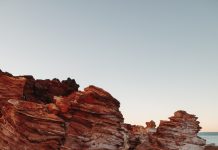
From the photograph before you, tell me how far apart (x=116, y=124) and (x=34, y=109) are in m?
6.84

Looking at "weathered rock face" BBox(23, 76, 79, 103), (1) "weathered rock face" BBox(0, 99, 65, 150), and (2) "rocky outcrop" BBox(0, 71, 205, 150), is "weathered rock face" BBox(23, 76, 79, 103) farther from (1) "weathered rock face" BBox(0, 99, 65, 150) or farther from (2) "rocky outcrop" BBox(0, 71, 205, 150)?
(1) "weathered rock face" BBox(0, 99, 65, 150)

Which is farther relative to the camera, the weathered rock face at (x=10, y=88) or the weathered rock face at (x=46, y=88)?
the weathered rock face at (x=46, y=88)

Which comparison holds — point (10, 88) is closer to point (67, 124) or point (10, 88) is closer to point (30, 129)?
point (30, 129)

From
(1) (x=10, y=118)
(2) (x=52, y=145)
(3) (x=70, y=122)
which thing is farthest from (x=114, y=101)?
(1) (x=10, y=118)

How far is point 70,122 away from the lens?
28203mm

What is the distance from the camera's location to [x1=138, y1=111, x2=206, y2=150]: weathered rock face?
3556cm

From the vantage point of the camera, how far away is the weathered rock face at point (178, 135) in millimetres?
35562

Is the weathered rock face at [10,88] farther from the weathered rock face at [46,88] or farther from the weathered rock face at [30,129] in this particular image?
the weathered rock face at [30,129]

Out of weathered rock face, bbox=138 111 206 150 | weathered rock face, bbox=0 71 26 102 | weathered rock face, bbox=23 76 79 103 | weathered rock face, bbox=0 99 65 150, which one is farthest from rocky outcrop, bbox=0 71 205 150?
weathered rock face, bbox=23 76 79 103

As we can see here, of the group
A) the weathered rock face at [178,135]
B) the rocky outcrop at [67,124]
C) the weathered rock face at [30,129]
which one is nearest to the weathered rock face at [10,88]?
the rocky outcrop at [67,124]

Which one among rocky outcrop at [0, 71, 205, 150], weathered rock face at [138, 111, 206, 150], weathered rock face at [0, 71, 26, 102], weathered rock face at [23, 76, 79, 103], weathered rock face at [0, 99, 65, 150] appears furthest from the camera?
weathered rock face at [23, 76, 79, 103]

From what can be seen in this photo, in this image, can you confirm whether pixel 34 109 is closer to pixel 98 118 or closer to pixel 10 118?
pixel 10 118

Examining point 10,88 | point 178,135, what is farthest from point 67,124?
point 178,135

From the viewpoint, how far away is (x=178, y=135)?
120 feet
